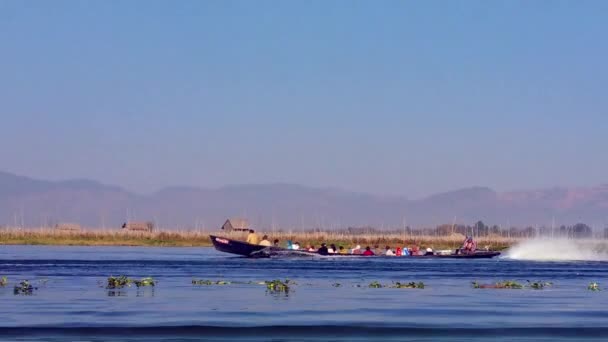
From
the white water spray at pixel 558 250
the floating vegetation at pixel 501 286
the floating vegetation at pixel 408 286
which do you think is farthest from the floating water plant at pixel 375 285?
the white water spray at pixel 558 250

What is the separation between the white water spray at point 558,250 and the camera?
3900 inches

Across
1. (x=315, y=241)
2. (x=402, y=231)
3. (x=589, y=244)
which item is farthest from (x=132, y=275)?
(x=402, y=231)

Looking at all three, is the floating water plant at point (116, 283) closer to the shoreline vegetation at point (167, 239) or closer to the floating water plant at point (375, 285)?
the floating water plant at point (375, 285)

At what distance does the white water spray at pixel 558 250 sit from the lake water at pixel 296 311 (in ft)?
160

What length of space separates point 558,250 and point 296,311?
234 feet

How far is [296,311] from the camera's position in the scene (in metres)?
33.4

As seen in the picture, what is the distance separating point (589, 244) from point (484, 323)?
7624cm

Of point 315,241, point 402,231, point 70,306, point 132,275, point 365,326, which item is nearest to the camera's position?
point 365,326

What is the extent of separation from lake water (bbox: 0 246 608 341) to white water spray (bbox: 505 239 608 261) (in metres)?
48.6

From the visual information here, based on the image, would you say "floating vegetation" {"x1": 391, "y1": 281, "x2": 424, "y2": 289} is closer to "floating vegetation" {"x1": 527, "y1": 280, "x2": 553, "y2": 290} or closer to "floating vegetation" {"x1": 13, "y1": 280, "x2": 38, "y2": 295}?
"floating vegetation" {"x1": 527, "y1": 280, "x2": 553, "y2": 290}

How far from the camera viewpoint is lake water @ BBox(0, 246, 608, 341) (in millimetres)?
28188

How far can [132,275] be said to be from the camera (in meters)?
50.8

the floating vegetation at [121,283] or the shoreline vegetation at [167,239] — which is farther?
the shoreline vegetation at [167,239]

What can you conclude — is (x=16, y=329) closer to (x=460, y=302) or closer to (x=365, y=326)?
(x=365, y=326)
